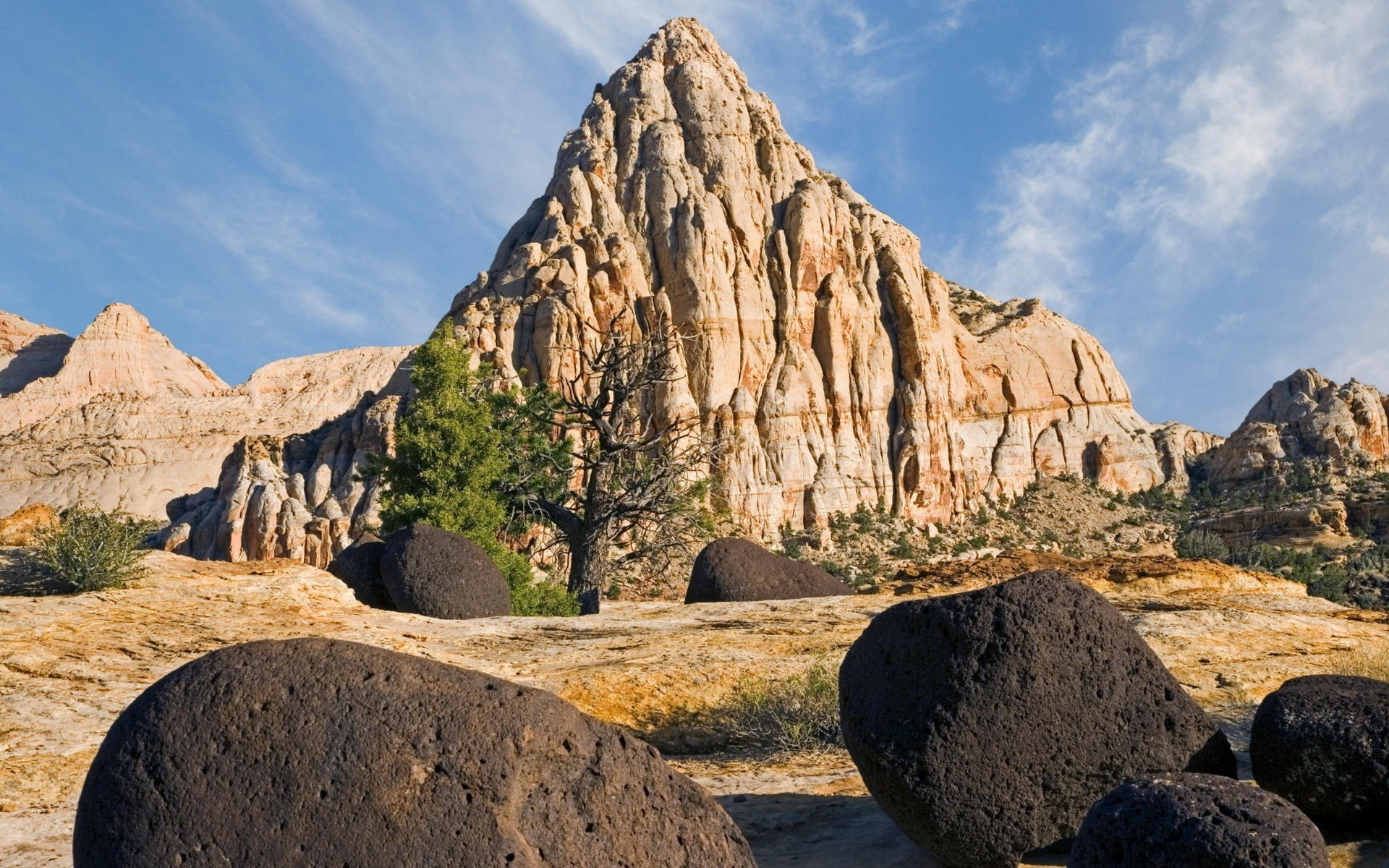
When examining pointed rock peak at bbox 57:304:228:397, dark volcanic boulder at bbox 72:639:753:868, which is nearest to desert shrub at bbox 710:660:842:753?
dark volcanic boulder at bbox 72:639:753:868

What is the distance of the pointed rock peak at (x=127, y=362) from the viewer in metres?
113

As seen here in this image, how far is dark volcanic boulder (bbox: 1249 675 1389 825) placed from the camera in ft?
21.6

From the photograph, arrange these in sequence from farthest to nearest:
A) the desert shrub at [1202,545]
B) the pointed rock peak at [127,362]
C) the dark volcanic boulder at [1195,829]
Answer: the pointed rock peak at [127,362], the desert shrub at [1202,545], the dark volcanic boulder at [1195,829]

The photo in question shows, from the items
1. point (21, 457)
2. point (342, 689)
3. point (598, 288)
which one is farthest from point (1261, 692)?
point (21, 457)

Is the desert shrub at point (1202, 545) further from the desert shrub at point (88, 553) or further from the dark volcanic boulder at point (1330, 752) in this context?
the desert shrub at point (88, 553)

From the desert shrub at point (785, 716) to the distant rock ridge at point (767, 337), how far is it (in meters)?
49.7

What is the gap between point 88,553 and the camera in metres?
11.9

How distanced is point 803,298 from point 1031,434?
20.8 metres

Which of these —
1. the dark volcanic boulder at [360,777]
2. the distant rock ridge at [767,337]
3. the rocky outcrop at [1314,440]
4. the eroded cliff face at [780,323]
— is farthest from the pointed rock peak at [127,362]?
the dark volcanic boulder at [360,777]

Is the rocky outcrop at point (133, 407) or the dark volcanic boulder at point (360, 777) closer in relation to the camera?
the dark volcanic boulder at point (360, 777)

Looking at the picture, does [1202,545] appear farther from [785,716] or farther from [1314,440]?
[785,716]

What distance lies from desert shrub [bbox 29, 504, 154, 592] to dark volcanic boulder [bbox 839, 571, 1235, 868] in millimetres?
9342

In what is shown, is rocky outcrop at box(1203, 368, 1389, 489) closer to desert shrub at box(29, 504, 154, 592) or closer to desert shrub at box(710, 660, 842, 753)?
desert shrub at box(710, 660, 842, 753)

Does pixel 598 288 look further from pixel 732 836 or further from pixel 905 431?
pixel 732 836
